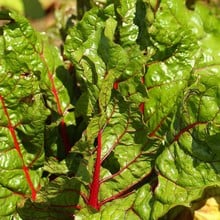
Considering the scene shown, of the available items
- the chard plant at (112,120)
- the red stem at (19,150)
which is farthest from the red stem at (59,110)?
the red stem at (19,150)

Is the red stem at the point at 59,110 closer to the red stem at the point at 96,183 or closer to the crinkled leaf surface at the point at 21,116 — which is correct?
the crinkled leaf surface at the point at 21,116

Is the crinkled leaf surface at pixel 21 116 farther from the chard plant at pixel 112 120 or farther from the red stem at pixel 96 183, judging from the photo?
the red stem at pixel 96 183

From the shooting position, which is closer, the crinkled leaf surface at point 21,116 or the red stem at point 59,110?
the crinkled leaf surface at point 21,116

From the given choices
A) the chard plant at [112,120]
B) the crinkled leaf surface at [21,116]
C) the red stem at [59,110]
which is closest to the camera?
the chard plant at [112,120]

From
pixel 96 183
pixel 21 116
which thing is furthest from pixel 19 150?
pixel 96 183

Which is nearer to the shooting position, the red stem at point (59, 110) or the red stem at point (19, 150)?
the red stem at point (19, 150)

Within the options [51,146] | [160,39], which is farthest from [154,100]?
[51,146]

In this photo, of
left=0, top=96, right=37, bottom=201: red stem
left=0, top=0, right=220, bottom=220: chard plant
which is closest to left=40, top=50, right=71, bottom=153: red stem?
left=0, top=0, right=220, bottom=220: chard plant

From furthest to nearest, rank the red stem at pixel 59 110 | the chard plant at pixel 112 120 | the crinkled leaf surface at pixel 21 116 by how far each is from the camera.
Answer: the red stem at pixel 59 110
the crinkled leaf surface at pixel 21 116
the chard plant at pixel 112 120

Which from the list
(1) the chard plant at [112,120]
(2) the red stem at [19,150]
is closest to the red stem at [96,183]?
(1) the chard plant at [112,120]
